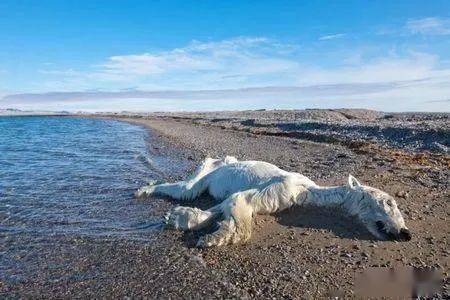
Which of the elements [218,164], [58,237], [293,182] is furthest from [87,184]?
[293,182]

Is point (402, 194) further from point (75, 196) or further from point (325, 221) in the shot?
point (75, 196)

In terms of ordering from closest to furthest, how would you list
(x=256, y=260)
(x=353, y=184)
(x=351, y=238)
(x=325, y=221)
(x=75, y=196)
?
1. (x=256, y=260)
2. (x=351, y=238)
3. (x=325, y=221)
4. (x=353, y=184)
5. (x=75, y=196)

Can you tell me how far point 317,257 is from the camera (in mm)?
6746

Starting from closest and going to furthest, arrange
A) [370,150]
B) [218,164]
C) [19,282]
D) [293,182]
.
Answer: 1. [19,282]
2. [293,182]
3. [218,164]
4. [370,150]

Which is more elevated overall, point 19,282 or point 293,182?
point 293,182

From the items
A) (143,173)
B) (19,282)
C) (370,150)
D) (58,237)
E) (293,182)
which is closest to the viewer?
(19,282)

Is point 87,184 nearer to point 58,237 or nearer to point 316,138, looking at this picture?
point 58,237

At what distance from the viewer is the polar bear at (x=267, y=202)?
23.9 ft

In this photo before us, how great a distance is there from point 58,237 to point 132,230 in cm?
121

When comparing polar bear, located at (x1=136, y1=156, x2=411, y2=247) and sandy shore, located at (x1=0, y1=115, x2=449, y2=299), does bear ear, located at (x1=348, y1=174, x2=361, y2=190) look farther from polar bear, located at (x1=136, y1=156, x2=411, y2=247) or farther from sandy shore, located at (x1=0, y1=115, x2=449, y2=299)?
sandy shore, located at (x1=0, y1=115, x2=449, y2=299)

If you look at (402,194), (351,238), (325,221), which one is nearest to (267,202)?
(325,221)

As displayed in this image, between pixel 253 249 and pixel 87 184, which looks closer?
pixel 253 249

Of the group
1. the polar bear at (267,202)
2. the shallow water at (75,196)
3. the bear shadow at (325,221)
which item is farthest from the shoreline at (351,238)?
the shallow water at (75,196)

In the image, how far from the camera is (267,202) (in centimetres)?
809
